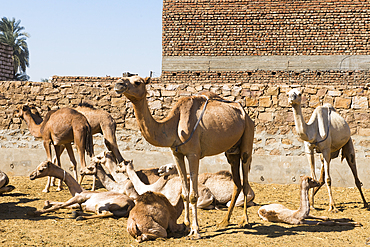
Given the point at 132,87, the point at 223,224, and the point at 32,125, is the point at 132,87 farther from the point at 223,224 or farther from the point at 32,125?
the point at 32,125

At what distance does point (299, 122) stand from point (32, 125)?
6.70 meters

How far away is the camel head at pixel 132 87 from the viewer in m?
4.92

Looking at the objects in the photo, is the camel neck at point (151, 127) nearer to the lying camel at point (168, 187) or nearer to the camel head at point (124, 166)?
the lying camel at point (168, 187)

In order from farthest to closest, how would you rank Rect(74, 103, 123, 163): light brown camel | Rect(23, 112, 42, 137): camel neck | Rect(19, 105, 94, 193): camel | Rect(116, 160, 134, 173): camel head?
Rect(74, 103, 123, 163): light brown camel → Rect(23, 112, 42, 137): camel neck → Rect(19, 105, 94, 193): camel → Rect(116, 160, 134, 173): camel head

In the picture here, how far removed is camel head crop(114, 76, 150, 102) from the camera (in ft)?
16.1

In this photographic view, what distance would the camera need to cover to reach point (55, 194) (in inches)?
357

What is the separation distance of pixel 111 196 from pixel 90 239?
1.72 meters

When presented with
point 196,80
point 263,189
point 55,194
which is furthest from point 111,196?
point 196,80

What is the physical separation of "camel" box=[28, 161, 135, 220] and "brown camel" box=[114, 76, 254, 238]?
1.50 meters

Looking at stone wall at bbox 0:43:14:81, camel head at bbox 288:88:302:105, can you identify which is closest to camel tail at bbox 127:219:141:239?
camel head at bbox 288:88:302:105

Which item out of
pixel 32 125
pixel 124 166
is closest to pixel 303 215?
pixel 124 166

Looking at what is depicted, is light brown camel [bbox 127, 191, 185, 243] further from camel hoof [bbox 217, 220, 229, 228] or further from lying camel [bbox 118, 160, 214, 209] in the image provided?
lying camel [bbox 118, 160, 214, 209]

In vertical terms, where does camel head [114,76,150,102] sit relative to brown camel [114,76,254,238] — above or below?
above

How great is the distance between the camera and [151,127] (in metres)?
5.37
